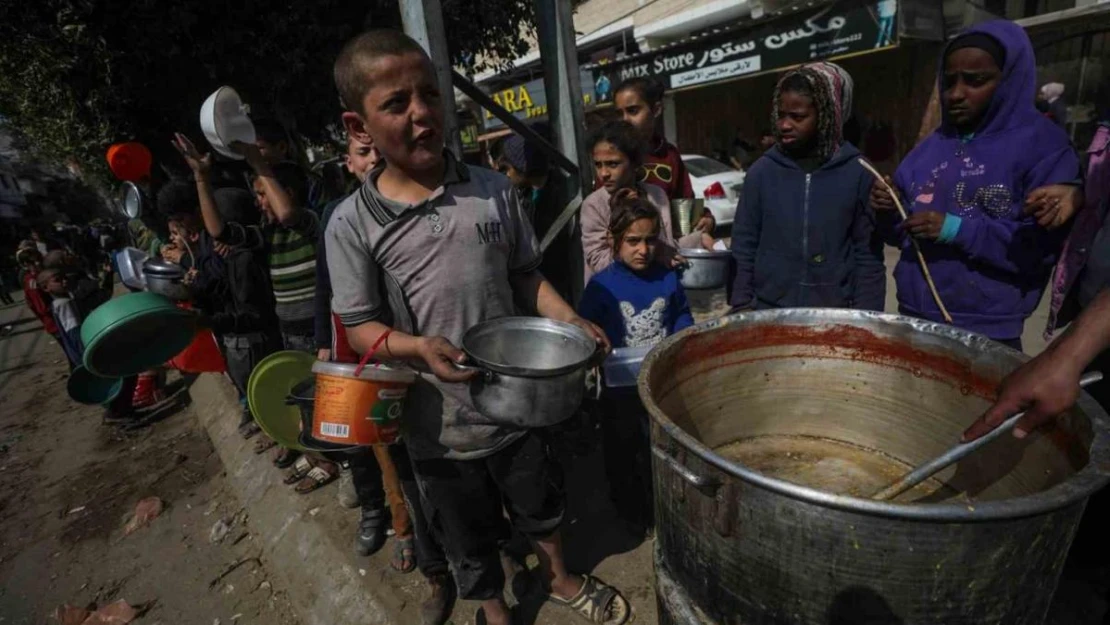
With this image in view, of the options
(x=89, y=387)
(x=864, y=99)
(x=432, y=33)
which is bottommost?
(x=89, y=387)

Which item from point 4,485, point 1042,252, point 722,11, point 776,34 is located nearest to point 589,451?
point 1042,252

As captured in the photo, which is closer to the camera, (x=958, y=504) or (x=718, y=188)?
(x=958, y=504)

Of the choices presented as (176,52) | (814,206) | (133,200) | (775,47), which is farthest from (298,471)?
(775,47)

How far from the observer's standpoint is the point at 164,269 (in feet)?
10.8

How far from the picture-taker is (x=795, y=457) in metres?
1.76

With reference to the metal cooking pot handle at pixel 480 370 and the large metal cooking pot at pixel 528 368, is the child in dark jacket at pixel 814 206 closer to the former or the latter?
the large metal cooking pot at pixel 528 368

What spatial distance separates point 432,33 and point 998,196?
221 cm

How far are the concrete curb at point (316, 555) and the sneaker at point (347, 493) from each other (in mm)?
43

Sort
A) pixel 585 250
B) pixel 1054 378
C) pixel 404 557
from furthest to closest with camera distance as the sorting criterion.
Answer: pixel 585 250, pixel 404 557, pixel 1054 378

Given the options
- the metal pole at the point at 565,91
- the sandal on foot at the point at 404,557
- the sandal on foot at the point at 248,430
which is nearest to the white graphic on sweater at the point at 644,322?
the metal pole at the point at 565,91

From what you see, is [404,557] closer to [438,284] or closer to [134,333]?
[438,284]

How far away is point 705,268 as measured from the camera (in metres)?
2.84

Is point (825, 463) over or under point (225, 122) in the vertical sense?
under

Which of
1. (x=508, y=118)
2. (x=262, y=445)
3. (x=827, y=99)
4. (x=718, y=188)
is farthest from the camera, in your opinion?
(x=718, y=188)
